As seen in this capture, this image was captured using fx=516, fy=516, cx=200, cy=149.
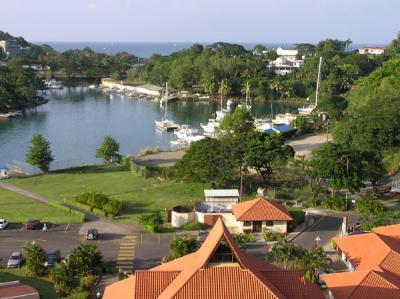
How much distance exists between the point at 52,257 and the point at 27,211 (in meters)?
12.3

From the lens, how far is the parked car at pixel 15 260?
32.6 metres

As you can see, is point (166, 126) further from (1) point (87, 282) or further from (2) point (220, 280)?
(2) point (220, 280)

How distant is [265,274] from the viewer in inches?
944

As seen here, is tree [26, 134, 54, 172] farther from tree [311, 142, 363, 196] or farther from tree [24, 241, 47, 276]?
tree [311, 142, 363, 196]

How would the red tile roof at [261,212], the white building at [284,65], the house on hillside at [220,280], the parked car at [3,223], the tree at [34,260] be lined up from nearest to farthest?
the house on hillside at [220,280] → the tree at [34,260] → the red tile roof at [261,212] → the parked car at [3,223] → the white building at [284,65]

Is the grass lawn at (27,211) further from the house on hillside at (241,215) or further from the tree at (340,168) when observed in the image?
the tree at (340,168)

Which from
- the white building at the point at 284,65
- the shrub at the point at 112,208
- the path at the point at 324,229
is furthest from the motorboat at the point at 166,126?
the white building at the point at 284,65

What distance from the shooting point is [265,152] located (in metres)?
48.8

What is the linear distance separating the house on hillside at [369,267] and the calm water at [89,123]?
133 feet

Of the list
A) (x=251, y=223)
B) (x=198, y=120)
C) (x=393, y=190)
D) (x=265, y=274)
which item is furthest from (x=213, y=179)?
(x=198, y=120)

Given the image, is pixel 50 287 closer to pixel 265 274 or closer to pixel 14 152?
pixel 265 274

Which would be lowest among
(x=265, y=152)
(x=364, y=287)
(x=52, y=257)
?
(x=52, y=257)

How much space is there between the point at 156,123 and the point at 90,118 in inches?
697

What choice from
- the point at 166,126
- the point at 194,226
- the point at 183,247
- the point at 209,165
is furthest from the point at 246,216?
the point at 166,126
